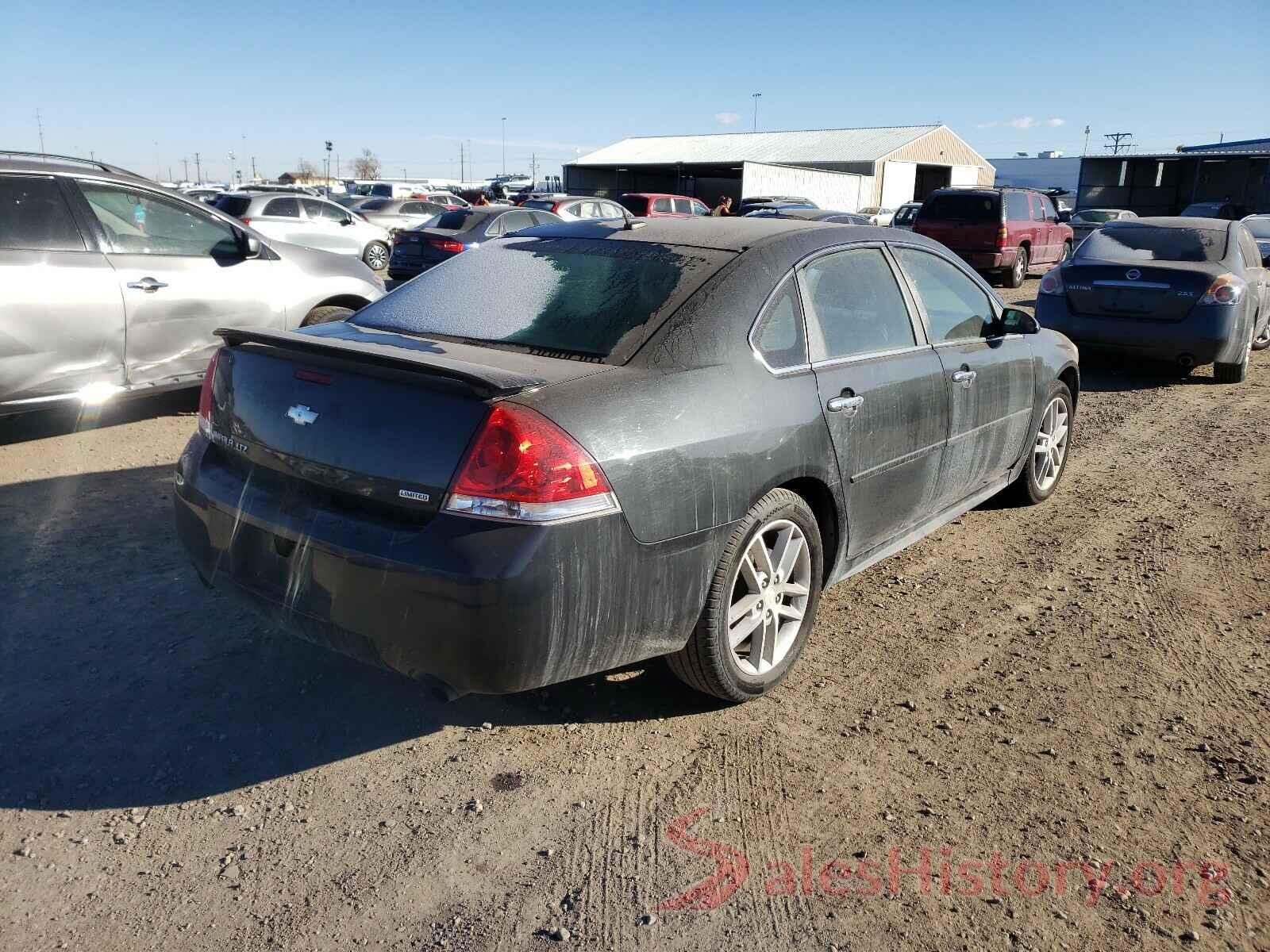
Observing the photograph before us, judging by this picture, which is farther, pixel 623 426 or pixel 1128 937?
pixel 623 426

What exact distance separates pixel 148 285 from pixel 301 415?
393 centimetres

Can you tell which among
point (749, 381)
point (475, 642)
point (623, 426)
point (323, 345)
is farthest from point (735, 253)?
point (475, 642)

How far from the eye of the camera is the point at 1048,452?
221 inches

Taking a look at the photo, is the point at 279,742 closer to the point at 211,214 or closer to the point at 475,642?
the point at 475,642

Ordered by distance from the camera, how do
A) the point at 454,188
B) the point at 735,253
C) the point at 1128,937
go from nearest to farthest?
the point at 1128,937 < the point at 735,253 < the point at 454,188

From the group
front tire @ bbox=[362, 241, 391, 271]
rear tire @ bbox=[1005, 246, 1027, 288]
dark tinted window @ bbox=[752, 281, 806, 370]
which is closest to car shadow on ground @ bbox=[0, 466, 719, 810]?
dark tinted window @ bbox=[752, 281, 806, 370]

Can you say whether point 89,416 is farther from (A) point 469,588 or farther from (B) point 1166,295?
(B) point 1166,295

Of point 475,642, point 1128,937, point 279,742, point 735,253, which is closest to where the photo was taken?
point 1128,937

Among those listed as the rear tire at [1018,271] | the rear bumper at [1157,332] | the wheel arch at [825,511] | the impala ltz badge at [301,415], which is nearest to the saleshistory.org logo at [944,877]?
the wheel arch at [825,511]

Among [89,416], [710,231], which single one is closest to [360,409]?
[710,231]

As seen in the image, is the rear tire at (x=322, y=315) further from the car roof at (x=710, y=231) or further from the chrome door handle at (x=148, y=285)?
the car roof at (x=710, y=231)

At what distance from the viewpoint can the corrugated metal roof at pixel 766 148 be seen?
53.5 meters

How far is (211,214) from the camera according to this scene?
6742 millimetres

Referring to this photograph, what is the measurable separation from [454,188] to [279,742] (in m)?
69.3
